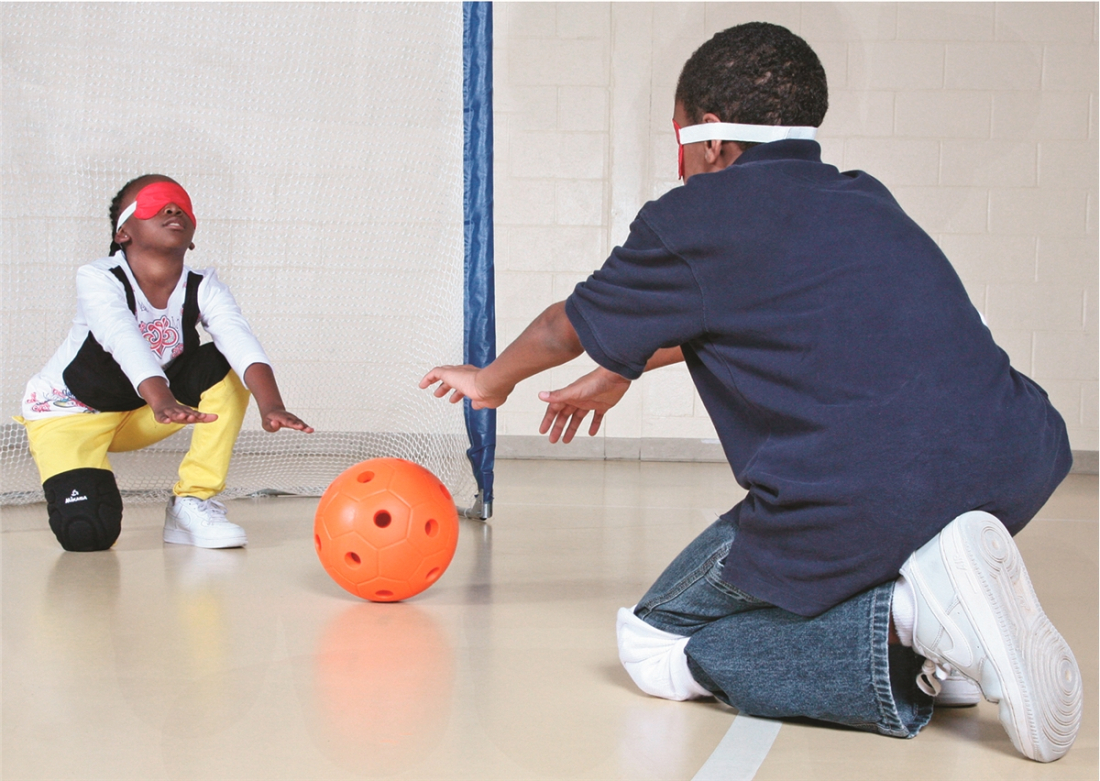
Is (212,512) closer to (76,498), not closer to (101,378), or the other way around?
(76,498)

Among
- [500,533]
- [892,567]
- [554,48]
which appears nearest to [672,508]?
[500,533]

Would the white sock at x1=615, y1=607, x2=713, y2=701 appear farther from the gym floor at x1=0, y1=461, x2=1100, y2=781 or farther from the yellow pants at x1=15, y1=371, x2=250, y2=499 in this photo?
the yellow pants at x1=15, y1=371, x2=250, y2=499

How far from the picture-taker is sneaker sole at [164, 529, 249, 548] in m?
2.85

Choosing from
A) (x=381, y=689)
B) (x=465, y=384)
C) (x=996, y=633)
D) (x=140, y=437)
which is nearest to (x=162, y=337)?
(x=140, y=437)

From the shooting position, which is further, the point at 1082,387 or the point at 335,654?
the point at 1082,387

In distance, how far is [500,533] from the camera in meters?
3.17

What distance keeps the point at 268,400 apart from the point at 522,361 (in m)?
1.19

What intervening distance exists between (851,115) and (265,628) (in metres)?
4.06

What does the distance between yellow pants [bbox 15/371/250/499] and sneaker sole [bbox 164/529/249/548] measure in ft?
0.39

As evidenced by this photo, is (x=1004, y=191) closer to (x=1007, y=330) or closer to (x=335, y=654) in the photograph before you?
(x=1007, y=330)

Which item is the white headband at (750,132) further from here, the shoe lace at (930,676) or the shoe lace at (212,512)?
the shoe lace at (212,512)

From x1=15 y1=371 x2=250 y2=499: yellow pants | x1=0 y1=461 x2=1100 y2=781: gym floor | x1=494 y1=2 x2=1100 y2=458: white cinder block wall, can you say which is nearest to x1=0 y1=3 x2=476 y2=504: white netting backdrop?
x1=15 y1=371 x2=250 y2=499: yellow pants

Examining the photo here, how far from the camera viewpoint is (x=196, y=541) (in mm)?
2885

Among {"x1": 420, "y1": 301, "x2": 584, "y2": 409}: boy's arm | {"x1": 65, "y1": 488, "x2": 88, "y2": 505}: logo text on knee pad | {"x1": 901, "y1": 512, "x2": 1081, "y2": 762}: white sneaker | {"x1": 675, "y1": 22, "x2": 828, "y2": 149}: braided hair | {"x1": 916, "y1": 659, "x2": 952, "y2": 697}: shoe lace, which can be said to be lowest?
{"x1": 65, "y1": 488, "x2": 88, "y2": 505}: logo text on knee pad
